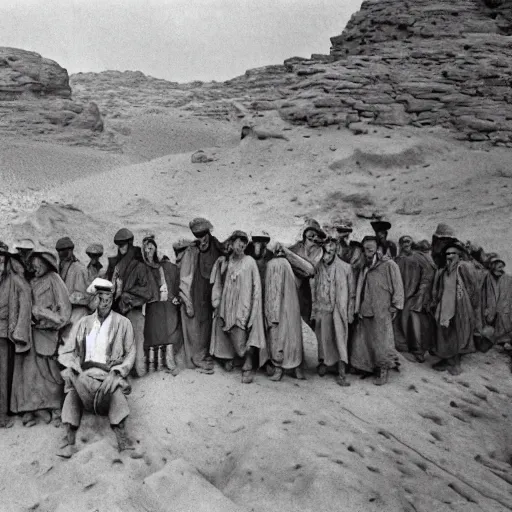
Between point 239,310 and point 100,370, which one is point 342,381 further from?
point 100,370

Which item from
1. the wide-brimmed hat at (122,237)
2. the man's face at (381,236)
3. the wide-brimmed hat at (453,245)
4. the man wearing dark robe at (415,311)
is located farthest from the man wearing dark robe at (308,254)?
the wide-brimmed hat at (122,237)

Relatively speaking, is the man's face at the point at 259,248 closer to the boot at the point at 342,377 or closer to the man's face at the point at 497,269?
the boot at the point at 342,377

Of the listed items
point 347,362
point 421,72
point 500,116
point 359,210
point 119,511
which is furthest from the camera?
point 421,72

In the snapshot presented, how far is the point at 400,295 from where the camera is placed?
19.6ft

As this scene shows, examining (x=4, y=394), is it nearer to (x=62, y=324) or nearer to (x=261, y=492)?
(x=62, y=324)

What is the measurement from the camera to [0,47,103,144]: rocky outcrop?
60.6 ft

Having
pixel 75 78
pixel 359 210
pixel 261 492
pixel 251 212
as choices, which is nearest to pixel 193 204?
pixel 251 212

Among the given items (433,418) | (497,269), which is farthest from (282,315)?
(497,269)

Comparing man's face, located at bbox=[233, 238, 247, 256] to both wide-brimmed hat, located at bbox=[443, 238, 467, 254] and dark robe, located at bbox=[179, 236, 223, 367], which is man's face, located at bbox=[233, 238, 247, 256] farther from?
wide-brimmed hat, located at bbox=[443, 238, 467, 254]

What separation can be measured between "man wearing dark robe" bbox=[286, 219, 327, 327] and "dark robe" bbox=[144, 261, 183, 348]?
127cm

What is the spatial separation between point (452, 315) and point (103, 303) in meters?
3.81

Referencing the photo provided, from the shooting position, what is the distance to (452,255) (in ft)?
21.1

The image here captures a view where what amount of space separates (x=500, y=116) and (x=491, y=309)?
834 cm

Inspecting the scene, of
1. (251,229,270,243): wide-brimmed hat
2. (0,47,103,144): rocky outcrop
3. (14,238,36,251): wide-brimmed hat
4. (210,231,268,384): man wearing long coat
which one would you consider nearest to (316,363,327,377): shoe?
(210,231,268,384): man wearing long coat
